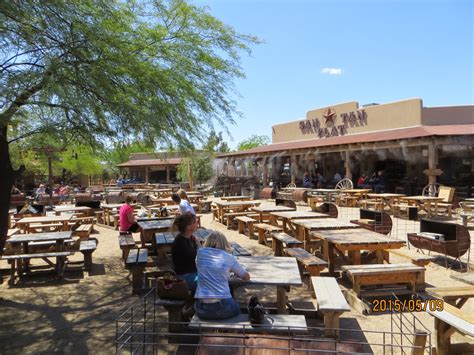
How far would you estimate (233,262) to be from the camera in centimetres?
364

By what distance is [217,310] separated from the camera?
340 centimetres

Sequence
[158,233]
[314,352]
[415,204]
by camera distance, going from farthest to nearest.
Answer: [415,204] < [158,233] < [314,352]

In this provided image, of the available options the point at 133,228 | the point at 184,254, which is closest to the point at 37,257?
the point at 133,228

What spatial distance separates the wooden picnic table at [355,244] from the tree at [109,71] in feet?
9.09

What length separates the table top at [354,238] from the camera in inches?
220

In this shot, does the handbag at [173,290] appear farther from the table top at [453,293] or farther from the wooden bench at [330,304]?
the table top at [453,293]

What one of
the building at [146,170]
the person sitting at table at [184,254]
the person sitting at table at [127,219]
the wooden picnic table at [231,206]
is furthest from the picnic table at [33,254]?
the building at [146,170]

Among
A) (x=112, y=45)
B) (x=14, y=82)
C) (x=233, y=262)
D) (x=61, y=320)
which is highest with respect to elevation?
(x=112, y=45)

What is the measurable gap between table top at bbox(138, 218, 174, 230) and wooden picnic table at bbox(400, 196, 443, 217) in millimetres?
8386

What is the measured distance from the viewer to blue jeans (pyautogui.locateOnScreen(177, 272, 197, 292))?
4.21 meters

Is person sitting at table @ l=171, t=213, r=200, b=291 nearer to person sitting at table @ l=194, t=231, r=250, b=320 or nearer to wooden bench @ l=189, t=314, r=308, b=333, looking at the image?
person sitting at table @ l=194, t=231, r=250, b=320

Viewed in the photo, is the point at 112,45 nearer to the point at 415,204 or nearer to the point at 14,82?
the point at 14,82

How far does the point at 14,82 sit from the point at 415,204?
12.7 metres

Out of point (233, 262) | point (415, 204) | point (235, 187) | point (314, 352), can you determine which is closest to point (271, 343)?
point (314, 352)
